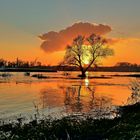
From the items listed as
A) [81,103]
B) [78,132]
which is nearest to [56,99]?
[81,103]

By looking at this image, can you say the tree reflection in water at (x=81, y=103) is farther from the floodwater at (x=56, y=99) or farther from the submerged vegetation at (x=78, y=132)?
the submerged vegetation at (x=78, y=132)

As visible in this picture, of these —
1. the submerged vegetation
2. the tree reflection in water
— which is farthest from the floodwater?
the submerged vegetation

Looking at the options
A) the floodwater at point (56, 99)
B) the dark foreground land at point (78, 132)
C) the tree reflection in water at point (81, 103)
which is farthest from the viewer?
the floodwater at point (56, 99)

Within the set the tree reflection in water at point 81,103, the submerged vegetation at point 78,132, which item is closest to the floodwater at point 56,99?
the tree reflection in water at point 81,103

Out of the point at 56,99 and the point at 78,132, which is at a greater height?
the point at 78,132

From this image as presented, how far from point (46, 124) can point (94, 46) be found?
356ft

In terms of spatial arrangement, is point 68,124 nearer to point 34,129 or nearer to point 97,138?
point 34,129

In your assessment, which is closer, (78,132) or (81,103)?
(78,132)

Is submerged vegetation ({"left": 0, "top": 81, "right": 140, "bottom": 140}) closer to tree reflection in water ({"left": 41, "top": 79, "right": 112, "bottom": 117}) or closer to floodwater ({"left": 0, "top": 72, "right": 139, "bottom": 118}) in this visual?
floodwater ({"left": 0, "top": 72, "right": 139, "bottom": 118})

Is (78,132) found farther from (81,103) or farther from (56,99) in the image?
(56,99)

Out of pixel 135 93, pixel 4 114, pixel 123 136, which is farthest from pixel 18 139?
pixel 135 93

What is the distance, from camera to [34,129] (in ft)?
55.4

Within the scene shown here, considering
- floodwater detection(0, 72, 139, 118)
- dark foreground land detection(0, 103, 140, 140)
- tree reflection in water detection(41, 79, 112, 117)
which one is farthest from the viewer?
floodwater detection(0, 72, 139, 118)

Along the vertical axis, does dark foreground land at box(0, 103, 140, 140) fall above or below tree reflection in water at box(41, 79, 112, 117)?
above
